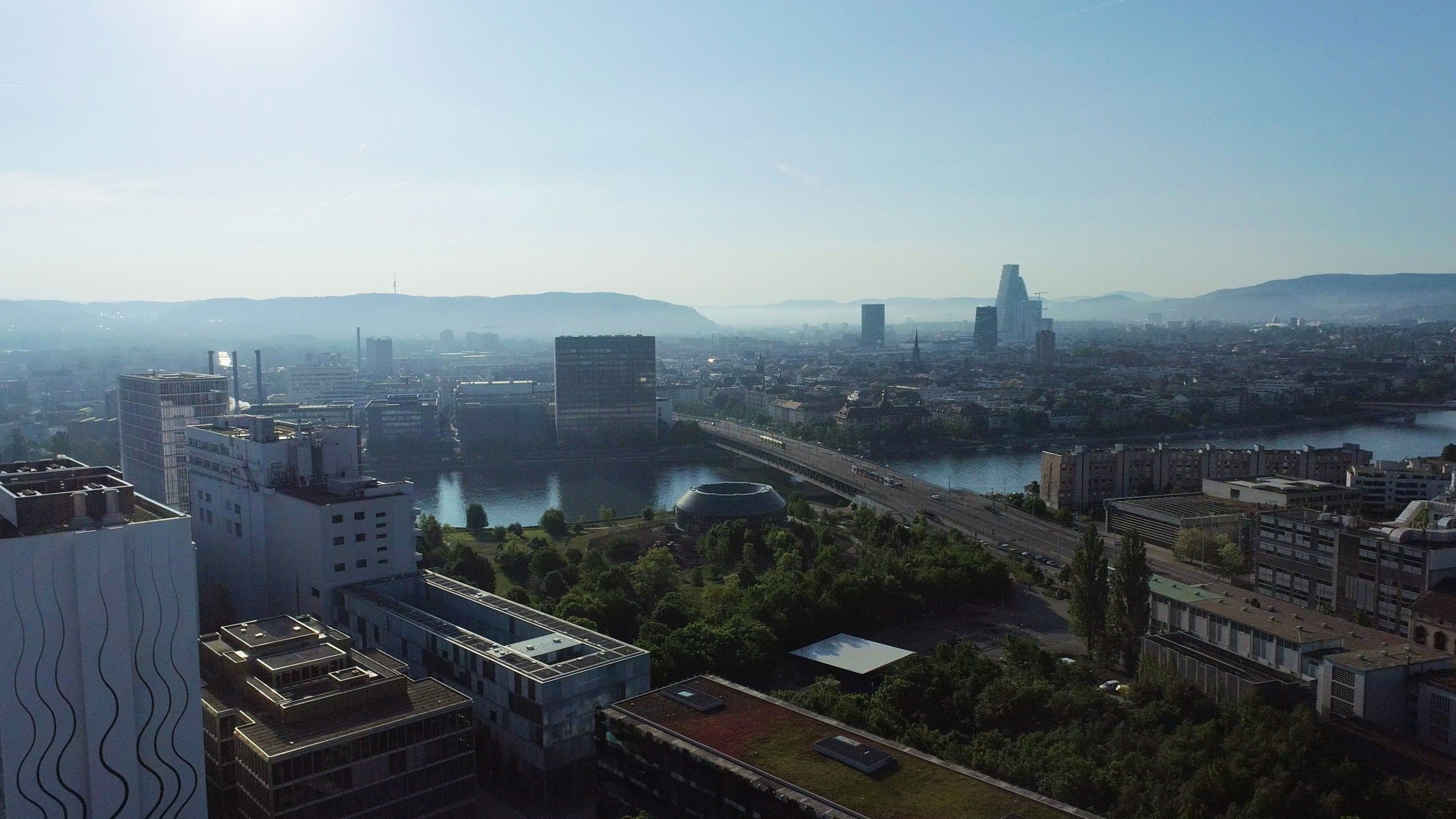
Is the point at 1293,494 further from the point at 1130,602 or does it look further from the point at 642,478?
the point at 642,478

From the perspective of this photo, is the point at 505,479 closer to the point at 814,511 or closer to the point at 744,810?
the point at 814,511

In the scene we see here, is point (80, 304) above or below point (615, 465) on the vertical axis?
above

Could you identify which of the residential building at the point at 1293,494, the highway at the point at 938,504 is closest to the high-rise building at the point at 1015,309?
the highway at the point at 938,504

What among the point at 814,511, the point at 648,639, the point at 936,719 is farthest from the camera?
the point at 814,511

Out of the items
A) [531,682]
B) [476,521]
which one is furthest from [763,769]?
[476,521]

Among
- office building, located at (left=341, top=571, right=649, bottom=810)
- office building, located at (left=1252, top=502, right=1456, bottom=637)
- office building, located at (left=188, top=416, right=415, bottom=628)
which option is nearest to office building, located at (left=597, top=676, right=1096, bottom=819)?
office building, located at (left=341, top=571, right=649, bottom=810)

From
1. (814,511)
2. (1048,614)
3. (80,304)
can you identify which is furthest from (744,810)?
(80,304)
